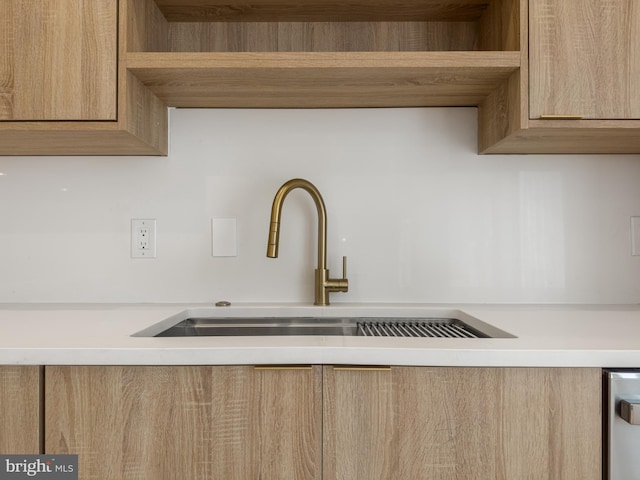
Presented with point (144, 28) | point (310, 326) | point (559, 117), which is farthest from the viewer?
point (310, 326)

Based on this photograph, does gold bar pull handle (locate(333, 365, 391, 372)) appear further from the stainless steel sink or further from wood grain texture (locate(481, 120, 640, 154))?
wood grain texture (locate(481, 120, 640, 154))

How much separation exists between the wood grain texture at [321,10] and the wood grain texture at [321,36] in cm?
2

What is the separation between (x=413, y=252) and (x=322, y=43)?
25.2 inches

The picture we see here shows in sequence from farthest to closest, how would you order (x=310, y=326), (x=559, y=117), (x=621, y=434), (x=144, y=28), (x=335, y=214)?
(x=335, y=214), (x=310, y=326), (x=144, y=28), (x=559, y=117), (x=621, y=434)

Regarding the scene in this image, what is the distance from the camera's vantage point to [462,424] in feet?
2.56

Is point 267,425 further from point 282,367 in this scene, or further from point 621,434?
point 621,434

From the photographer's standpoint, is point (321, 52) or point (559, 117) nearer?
point (559, 117)

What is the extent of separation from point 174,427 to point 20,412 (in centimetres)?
25

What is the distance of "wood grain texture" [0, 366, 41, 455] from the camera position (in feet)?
2.55

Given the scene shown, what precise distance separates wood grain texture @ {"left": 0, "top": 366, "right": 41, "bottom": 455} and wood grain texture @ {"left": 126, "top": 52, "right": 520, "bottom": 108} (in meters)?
0.66

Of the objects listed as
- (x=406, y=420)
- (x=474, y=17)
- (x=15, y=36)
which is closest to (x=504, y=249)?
(x=474, y=17)
